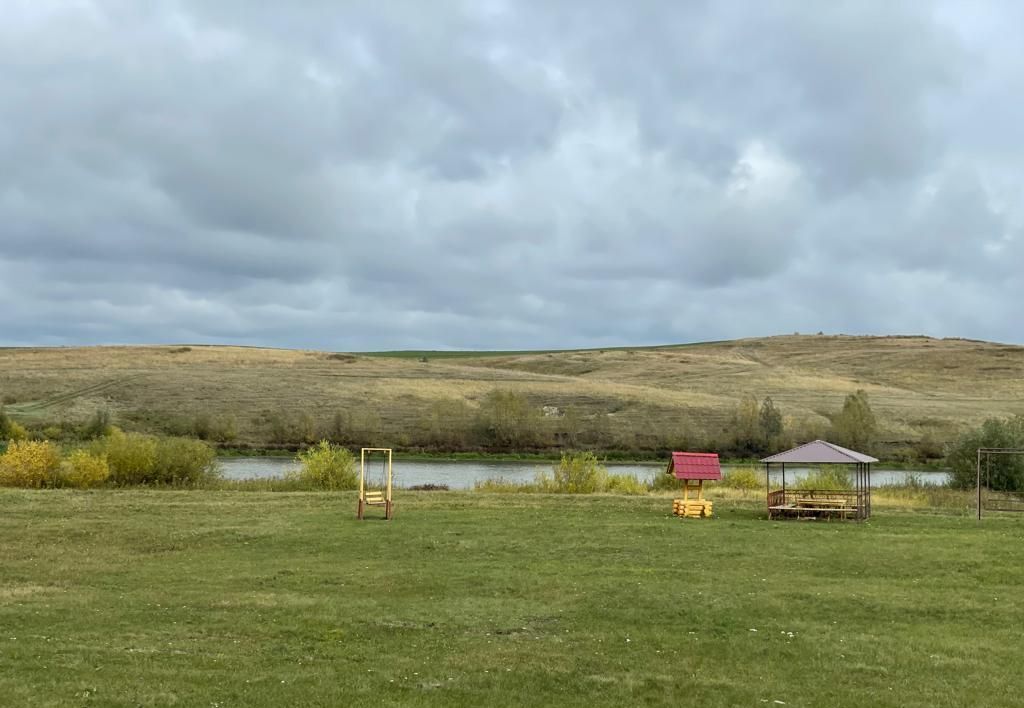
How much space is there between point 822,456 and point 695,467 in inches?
163

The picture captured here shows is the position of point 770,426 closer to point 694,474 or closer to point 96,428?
point 694,474

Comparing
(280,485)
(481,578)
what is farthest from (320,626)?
(280,485)

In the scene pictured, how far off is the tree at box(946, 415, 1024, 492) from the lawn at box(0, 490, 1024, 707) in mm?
17655

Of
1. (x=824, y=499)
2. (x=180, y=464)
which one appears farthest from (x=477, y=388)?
(x=824, y=499)

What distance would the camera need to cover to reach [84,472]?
1416 inches

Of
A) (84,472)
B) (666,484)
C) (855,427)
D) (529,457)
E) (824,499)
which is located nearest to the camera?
(824,499)

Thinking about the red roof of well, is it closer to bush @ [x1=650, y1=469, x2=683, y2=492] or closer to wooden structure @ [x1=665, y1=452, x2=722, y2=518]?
wooden structure @ [x1=665, y1=452, x2=722, y2=518]

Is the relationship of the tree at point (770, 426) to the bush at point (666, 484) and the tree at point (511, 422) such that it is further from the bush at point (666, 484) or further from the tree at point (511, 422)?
the bush at point (666, 484)

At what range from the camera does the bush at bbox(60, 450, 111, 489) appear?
36.0 metres

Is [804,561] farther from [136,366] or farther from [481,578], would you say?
[136,366]

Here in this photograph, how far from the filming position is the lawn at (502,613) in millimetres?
10195

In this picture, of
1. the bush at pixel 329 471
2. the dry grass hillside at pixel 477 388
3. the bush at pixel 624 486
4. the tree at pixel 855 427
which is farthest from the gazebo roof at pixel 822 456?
the dry grass hillside at pixel 477 388

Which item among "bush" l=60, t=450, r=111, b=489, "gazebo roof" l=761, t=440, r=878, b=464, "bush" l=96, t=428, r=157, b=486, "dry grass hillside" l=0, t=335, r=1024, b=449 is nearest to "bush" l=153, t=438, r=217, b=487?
"bush" l=96, t=428, r=157, b=486

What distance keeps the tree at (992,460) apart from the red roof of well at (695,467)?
619 inches
